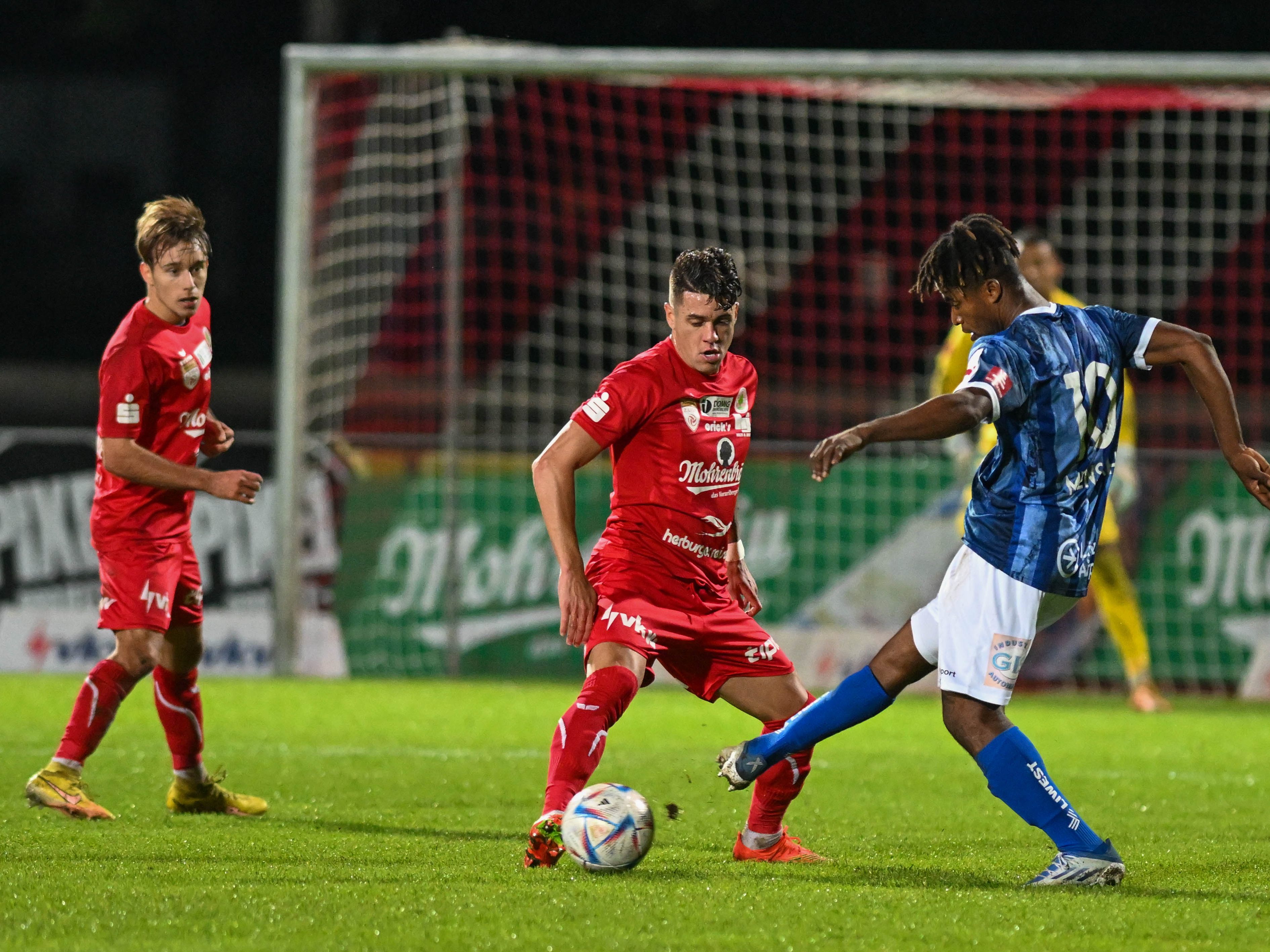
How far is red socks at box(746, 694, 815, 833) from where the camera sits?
16.2 ft

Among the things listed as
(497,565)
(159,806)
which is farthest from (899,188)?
(159,806)

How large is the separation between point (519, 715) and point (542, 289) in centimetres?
876

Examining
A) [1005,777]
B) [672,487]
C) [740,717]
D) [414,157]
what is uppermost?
[414,157]

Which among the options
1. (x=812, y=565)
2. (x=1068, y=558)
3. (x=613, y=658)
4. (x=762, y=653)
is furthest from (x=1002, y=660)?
(x=812, y=565)

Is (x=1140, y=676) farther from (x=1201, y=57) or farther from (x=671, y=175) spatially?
(x=671, y=175)

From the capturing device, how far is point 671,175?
20.4m

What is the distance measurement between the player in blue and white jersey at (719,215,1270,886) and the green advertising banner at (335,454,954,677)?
6278 mm

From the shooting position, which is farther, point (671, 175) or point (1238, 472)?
point (671, 175)

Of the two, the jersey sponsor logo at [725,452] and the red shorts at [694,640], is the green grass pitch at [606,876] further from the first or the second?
the jersey sponsor logo at [725,452]

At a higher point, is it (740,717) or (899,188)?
(899,188)

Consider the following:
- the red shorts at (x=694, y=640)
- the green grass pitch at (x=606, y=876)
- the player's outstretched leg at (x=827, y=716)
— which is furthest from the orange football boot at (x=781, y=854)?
the red shorts at (x=694, y=640)

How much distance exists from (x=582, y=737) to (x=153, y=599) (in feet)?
5.68

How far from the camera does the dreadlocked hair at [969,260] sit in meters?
4.61

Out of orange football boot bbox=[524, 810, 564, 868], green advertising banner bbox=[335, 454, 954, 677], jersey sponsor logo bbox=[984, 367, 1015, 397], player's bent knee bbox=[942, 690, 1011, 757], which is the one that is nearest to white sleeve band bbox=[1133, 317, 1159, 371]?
jersey sponsor logo bbox=[984, 367, 1015, 397]
